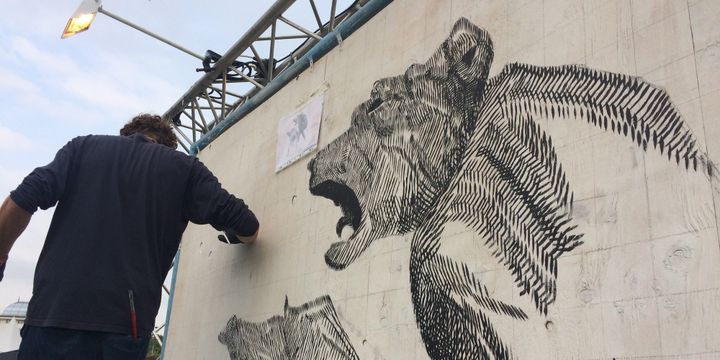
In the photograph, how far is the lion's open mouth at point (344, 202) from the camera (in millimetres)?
2193

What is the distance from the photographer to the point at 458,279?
5.40ft

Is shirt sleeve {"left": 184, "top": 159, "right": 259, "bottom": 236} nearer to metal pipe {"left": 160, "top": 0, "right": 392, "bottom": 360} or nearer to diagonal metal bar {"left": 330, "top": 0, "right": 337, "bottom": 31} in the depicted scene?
metal pipe {"left": 160, "top": 0, "right": 392, "bottom": 360}

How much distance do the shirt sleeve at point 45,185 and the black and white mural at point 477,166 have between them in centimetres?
101

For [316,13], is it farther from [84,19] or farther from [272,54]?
[84,19]

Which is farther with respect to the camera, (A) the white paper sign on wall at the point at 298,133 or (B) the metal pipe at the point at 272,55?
(B) the metal pipe at the point at 272,55

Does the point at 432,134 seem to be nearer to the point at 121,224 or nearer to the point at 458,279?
the point at 458,279

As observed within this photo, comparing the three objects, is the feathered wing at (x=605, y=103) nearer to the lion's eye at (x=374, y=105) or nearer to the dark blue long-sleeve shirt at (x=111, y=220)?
the lion's eye at (x=374, y=105)

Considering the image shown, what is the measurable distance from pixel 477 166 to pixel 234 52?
315cm

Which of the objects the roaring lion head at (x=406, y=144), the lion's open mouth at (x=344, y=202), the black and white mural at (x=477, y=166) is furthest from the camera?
the lion's open mouth at (x=344, y=202)

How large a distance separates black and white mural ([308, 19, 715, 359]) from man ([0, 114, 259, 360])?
2.19 feet

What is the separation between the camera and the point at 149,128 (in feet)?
8.71

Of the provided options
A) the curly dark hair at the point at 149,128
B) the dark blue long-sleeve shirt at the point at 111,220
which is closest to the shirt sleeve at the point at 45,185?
the dark blue long-sleeve shirt at the point at 111,220

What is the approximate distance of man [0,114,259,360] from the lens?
2045mm

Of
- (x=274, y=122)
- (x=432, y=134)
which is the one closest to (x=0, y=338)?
(x=274, y=122)
